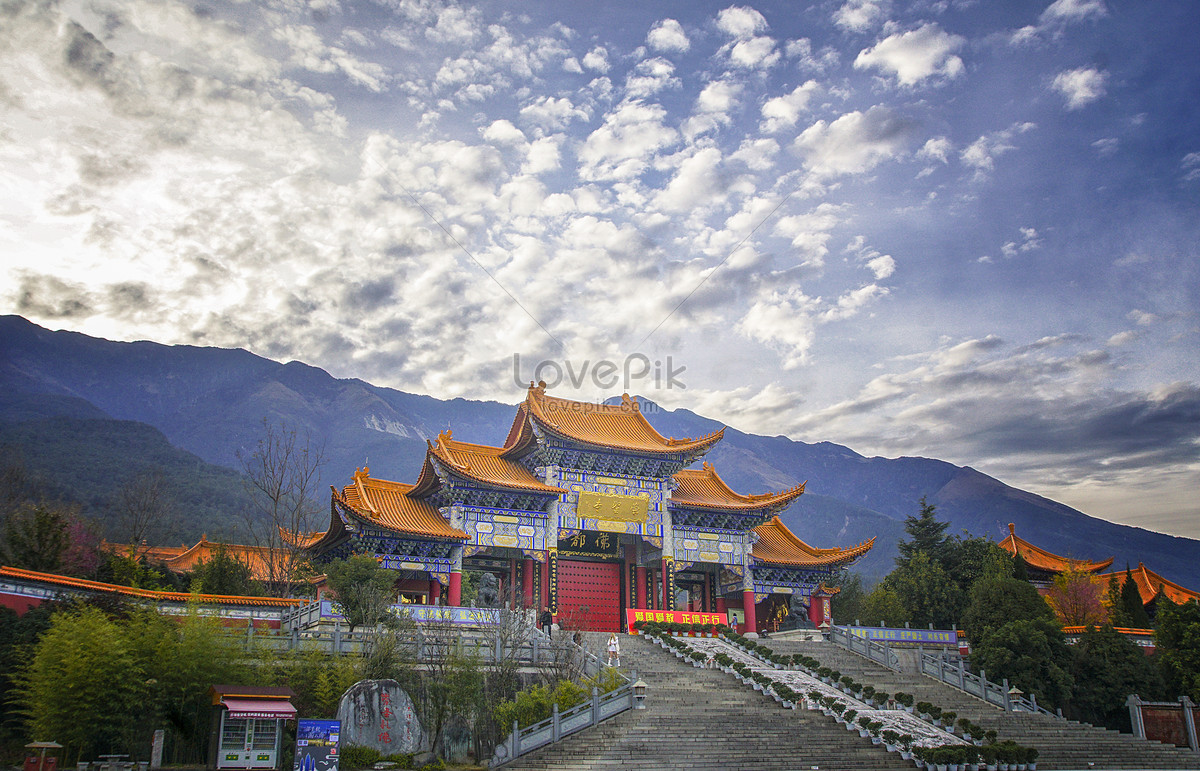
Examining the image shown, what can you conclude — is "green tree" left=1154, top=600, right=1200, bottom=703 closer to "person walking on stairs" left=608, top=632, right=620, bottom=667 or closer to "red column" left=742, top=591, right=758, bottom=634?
"red column" left=742, top=591, right=758, bottom=634

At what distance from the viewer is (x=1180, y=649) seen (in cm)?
2350

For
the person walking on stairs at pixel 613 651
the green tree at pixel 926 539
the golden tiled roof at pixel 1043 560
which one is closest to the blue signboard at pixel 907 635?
the person walking on stairs at pixel 613 651

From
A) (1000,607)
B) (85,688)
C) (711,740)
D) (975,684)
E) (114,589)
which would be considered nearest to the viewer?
(85,688)

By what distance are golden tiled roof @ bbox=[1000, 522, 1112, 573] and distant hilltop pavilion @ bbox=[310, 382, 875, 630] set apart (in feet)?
42.2

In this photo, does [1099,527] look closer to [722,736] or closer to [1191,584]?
[1191,584]

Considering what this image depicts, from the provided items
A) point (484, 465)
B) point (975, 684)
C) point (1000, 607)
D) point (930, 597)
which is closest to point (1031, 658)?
point (975, 684)

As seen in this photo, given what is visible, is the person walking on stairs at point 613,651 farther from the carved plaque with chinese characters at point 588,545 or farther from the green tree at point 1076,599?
the green tree at point 1076,599

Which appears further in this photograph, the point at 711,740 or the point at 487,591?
the point at 487,591

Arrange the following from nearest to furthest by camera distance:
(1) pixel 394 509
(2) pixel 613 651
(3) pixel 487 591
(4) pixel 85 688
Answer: (4) pixel 85 688, (2) pixel 613 651, (1) pixel 394 509, (3) pixel 487 591

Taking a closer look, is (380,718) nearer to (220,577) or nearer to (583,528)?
(220,577)

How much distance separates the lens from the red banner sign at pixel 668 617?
87.6 ft

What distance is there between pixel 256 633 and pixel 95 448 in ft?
229

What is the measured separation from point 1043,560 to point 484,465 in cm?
2895

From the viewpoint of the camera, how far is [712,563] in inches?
1232
